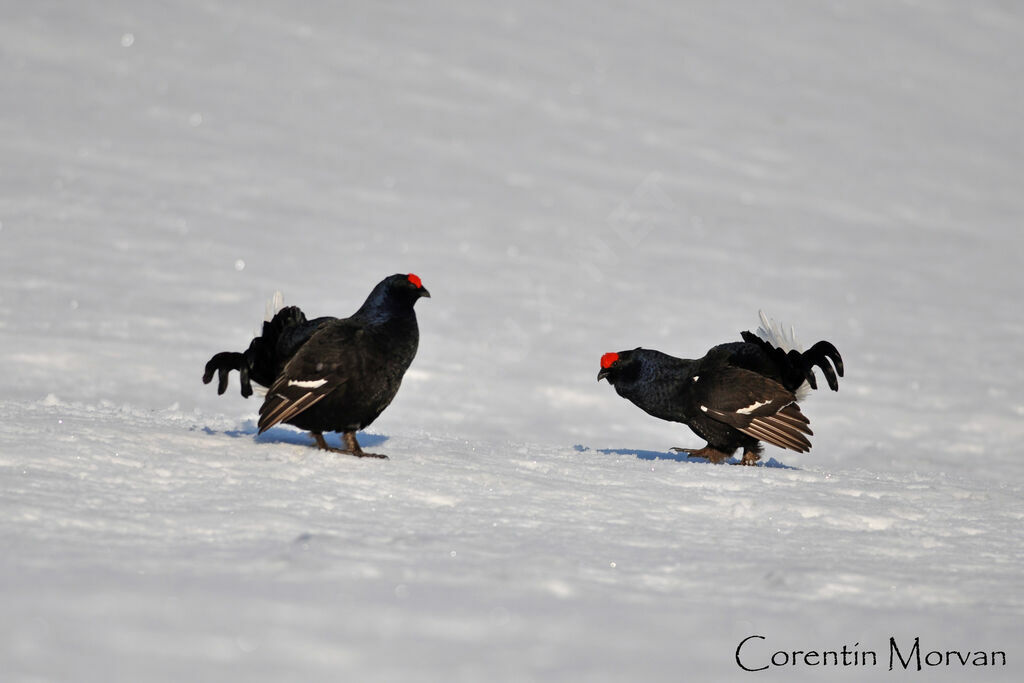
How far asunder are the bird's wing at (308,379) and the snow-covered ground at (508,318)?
0.26m

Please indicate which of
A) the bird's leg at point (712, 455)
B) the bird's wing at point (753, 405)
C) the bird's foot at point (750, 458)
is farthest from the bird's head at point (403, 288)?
the bird's foot at point (750, 458)

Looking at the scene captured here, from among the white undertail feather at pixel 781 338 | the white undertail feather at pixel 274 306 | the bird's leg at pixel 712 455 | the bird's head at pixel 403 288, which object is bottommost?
the bird's leg at pixel 712 455

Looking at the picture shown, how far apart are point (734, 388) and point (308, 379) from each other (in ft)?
7.77

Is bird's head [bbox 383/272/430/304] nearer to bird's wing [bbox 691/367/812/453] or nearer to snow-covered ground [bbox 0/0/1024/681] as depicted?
snow-covered ground [bbox 0/0/1024/681]

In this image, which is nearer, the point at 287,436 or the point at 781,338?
the point at 287,436

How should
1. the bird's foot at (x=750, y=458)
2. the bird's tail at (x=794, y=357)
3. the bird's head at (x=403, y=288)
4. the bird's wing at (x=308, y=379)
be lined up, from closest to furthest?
the bird's wing at (x=308, y=379) < the bird's head at (x=403, y=288) < the bird's foot at (x=750, y=458) < the bird's tail at (x=794, y=357)

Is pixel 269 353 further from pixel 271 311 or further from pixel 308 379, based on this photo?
pixel 308 379

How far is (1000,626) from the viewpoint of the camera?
3.40 meters

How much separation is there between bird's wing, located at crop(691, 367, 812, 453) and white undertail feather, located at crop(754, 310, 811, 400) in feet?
1.47

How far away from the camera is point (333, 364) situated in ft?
17.7

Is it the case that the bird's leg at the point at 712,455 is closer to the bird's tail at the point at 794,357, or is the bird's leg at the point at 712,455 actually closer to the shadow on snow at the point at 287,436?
the bird's tail at the point at 794,357

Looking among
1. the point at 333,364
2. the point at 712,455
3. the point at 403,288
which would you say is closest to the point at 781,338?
the point at 712,455

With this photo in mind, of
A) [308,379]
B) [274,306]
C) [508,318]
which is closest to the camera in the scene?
[308,379]

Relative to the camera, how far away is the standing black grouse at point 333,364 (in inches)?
211
